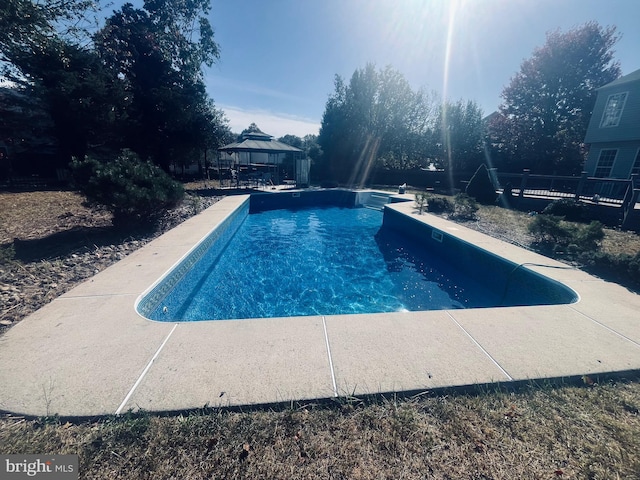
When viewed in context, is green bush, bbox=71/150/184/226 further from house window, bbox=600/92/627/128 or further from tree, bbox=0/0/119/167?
house window, bbox=600/92/627/128

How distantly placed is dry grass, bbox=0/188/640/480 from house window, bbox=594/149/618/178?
17271mm

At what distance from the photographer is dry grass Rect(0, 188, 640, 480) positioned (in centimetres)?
152

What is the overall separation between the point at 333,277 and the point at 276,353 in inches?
145

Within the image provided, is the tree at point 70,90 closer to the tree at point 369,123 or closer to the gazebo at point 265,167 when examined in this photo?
the gazebo at point 265,167

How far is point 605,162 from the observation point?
13.4m

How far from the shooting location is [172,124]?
16.0m

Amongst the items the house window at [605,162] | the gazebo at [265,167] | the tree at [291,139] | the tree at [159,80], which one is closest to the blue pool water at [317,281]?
the gazebo at [265,167]

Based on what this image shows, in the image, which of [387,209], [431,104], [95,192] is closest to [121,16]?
[95,192]

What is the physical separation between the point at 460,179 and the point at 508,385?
66.7 feet

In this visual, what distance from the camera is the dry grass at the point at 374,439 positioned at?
4.99 ft

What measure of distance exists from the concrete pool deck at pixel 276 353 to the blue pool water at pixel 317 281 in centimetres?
118

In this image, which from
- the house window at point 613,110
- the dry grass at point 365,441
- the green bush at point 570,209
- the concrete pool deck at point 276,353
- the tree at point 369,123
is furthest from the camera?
the tree at point 369,123

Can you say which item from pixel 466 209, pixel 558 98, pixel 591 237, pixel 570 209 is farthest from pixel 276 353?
pixel 558 98

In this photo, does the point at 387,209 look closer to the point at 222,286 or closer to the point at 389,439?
the point at 222,286
